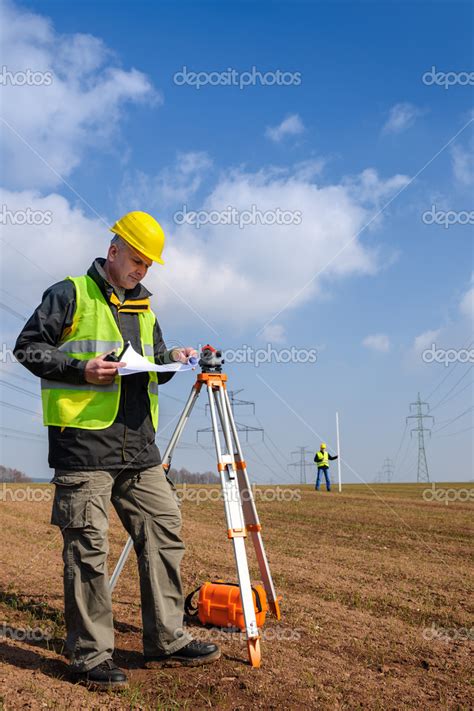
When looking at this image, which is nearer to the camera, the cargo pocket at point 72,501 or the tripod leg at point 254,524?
the cargo pocket at point 72,501

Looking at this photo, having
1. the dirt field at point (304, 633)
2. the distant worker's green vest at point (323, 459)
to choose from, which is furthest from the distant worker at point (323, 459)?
the dirt field at point (304, 633)

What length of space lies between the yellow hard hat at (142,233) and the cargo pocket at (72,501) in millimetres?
1478

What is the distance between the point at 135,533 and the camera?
13.3 ft

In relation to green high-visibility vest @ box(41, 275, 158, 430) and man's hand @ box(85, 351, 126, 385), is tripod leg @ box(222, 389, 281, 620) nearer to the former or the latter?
green high-visibility vest @ box(41, 275, 158, 430)

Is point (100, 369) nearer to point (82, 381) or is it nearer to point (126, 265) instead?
point (82, 381)

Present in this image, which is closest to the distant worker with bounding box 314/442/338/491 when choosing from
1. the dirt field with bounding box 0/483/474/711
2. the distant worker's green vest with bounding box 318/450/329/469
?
the distant worker's green vest with bounding box 318/450/329/469

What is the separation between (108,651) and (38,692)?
45 centimetres

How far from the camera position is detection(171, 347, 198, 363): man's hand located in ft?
14.0

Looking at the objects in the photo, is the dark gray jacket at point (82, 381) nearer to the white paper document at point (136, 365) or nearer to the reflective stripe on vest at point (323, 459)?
the white paper document at point (136, 365)

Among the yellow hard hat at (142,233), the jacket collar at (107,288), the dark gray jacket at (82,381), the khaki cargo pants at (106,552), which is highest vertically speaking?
the yellow hard hat at (142,233)

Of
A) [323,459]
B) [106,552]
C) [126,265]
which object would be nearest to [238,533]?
[106,552]

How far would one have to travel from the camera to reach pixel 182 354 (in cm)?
429

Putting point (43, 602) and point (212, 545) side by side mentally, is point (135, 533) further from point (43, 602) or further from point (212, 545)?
point (212, 545)

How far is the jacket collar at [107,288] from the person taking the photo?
13.2ft
